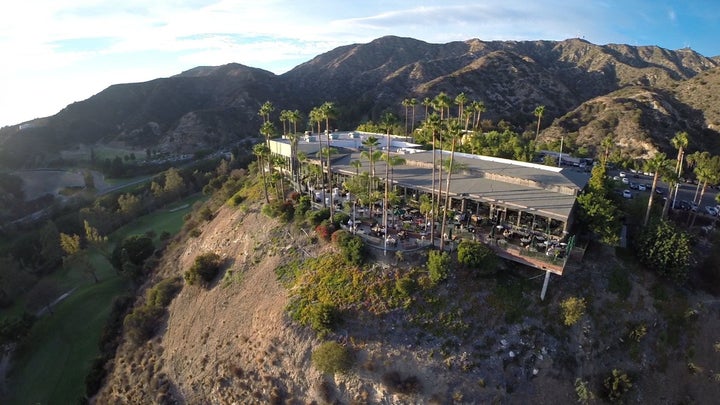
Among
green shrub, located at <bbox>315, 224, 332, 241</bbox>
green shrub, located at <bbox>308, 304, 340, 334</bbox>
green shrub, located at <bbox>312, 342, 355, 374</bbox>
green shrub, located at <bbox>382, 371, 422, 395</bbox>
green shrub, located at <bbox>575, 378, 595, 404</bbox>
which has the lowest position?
green shrub, located at <bbox>575, 378, 595, 404</bbox>

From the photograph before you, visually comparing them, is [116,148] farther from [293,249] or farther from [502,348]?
[502,348]

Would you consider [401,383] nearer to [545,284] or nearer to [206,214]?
[545,284]

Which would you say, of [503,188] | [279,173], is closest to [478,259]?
[503,188]

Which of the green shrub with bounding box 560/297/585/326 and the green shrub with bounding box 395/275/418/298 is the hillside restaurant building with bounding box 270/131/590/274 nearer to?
the green shrub with bounding box 560/297/585/326

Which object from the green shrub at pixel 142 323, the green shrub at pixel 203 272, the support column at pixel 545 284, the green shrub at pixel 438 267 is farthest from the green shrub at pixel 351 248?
the green shrub at pixel 142 323

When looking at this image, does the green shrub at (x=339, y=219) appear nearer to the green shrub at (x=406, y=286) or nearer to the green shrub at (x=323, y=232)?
the green shrub at (x=323, y=232)

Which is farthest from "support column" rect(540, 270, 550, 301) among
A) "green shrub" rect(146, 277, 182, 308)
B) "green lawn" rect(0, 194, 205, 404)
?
"green lawn" rect(0, 194, 205, 404)

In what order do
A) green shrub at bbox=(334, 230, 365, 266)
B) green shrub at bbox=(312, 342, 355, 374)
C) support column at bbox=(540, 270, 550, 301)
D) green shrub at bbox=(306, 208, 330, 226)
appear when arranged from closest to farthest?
green shrub at bbox=(312, 342, 355, 374) < support column at bbox=(540, 270, 550, 301) < green shrub at bbox=(334, 230, 365, 266) < green shrub at bbox=(306, 208, 330, 226)

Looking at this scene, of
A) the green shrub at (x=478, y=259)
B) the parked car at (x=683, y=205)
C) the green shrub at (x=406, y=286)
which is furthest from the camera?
the parked car at (x=683, y=205)

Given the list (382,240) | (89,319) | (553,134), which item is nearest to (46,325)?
(89,319)
